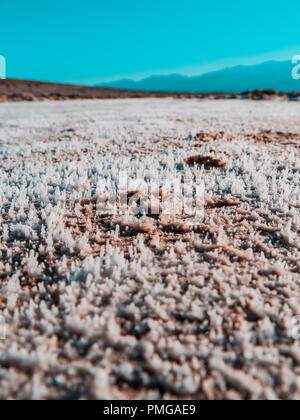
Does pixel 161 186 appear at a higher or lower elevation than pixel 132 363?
higher

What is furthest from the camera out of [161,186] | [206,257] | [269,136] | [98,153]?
[269,136]

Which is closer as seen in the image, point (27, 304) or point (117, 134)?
point (27, 304)

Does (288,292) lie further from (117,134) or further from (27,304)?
(117,134)

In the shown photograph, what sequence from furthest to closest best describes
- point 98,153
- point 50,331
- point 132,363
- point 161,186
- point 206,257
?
point 98,153 < point 161,186 < point 206,257 < point 50,331 < point 132,363

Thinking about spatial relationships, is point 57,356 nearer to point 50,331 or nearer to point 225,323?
point 50,331

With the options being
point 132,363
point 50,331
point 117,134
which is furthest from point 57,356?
point 117,134

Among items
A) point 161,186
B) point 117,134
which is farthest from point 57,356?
point 117,134

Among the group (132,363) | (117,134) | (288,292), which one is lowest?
(132,363)
